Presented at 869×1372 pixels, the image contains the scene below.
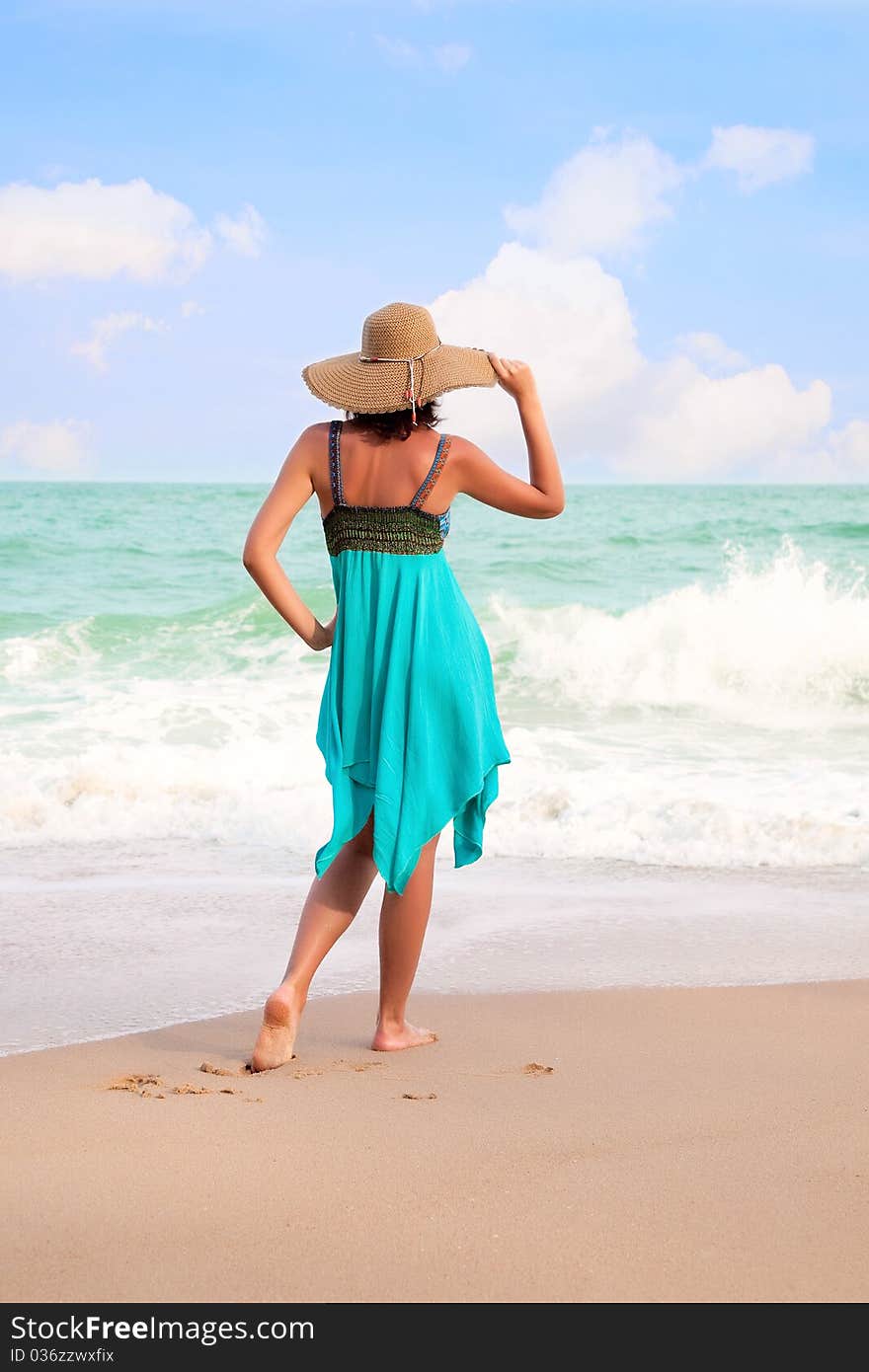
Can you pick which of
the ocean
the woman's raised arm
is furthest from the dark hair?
the ocean

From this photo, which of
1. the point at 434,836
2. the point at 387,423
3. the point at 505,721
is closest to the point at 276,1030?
the point at 434,836

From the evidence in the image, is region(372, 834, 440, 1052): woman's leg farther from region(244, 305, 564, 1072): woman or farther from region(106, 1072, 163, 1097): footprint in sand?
region(106, 1072, 163, 1097): footprint in sand

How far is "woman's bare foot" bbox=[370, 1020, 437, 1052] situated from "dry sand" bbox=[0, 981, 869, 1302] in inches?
1.5

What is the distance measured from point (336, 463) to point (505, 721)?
6.70 m

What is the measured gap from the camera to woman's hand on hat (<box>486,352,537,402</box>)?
3.11m

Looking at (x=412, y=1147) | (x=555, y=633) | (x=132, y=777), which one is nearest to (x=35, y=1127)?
(x=412, y=1147)

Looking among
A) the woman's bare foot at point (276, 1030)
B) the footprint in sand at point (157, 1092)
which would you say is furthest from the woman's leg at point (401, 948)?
the footprint in sand at point (157, 1092)

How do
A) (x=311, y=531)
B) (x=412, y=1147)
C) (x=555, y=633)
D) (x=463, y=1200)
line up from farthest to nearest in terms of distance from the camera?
(x=311, y=531) < (x=555, y=633) < (x=412, y=1147) < (x=463, y=1200)

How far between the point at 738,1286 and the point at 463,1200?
1.67 ft

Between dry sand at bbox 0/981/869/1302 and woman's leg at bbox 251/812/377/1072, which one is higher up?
woman's leg at bbox 251/812/377/1072

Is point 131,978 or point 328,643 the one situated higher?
point 328,643

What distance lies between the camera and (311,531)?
23344 millimetres

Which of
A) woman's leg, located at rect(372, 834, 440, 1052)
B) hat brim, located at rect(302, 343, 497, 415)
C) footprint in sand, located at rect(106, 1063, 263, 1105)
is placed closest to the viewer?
footprint in sand, located at rect(106, 1063, 263, 1105)

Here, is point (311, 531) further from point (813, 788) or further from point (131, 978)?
point (131, 978)
